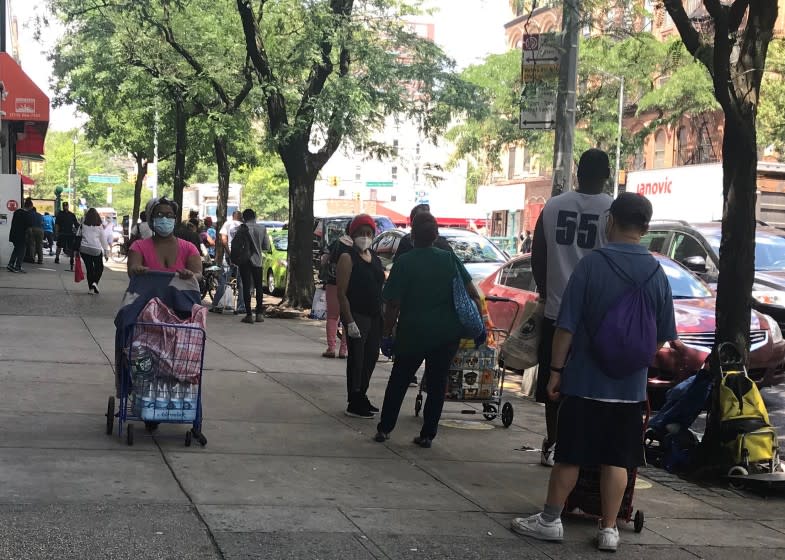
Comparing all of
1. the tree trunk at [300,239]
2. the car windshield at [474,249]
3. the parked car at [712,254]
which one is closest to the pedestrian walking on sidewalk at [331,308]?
the parked car at [712,254]

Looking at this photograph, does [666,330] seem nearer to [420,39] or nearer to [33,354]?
[33,354]

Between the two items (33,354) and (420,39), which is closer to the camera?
(33,354)

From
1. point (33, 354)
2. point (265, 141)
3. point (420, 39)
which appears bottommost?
point (33, 354)

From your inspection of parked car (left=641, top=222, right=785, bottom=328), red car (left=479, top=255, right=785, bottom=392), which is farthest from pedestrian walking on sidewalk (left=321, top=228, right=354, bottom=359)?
parked car (left=641, top=222, right=785, bottom=328)

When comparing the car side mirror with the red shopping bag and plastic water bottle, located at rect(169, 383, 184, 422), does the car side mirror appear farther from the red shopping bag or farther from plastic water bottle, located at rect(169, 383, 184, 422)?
the red shopping bag

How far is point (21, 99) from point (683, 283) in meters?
23.6

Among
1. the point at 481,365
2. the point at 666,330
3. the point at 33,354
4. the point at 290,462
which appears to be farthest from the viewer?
the point at 33,354

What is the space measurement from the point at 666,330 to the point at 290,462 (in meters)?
2.68

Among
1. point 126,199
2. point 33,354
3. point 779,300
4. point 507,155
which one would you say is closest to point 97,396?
point 33,354

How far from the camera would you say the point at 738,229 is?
776 centimetres

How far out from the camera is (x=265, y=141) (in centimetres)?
2022

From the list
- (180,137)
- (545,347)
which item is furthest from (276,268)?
(545,347)

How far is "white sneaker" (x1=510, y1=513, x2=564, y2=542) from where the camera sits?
5.49m

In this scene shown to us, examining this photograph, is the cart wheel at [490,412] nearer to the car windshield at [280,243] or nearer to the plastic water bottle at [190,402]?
the plastic water bottle at [190,402]
